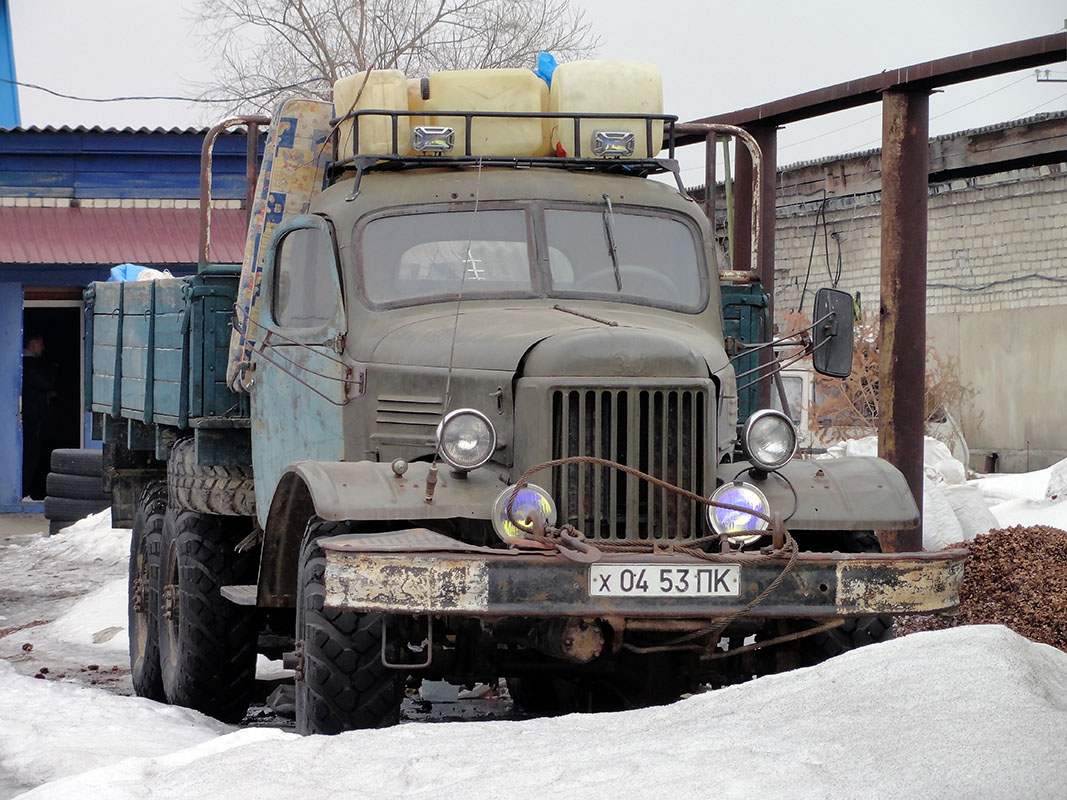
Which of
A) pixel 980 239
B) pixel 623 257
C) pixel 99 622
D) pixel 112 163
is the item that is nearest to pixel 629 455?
pixel 623 257

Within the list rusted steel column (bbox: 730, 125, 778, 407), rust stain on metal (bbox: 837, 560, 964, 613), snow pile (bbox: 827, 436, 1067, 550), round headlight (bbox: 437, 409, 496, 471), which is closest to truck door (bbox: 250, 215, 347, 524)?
round headlight (bbox: 437, 409, 496, 471)

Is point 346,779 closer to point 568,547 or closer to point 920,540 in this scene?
point 568,547

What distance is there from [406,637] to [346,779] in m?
0.96

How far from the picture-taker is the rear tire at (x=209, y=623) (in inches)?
316

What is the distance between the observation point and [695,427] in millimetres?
5711

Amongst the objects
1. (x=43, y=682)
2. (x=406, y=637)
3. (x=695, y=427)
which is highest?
(x=695, y=427)

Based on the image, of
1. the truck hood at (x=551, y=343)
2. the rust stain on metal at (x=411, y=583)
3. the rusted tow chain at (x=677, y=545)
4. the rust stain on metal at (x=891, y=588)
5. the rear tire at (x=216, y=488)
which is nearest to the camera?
the rust stain on metal at (x=411, y=583)

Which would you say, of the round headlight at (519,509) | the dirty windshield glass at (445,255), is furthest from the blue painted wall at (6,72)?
the round headlight at (519,509)

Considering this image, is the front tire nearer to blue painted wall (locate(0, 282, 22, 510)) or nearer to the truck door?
the truck door

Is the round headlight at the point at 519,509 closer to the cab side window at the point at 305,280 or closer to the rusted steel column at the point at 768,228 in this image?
the cab side window at the point at 305,280

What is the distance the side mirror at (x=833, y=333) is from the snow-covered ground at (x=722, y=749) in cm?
129

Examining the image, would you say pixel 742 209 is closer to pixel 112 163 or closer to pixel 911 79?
pixel 911 79

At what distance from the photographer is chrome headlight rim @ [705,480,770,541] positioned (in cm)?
556

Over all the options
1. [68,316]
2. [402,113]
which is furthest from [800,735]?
[68,316]
